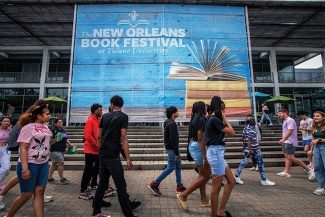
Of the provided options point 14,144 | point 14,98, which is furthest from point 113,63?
point 14,98

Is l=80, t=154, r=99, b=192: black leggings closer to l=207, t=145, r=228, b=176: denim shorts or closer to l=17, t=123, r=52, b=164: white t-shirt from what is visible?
l=17, t=123, r=52, b=164: white t-shirt

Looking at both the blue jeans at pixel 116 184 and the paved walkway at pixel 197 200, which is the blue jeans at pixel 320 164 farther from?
the blue jeans at pixel 116 184

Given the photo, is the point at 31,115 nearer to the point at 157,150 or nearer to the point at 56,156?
the point at 56,156

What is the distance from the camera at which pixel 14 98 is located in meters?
19.0

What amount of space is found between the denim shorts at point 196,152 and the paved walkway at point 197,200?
2.58ft

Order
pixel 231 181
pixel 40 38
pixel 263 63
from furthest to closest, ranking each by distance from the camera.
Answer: pixel 263 63, pixel 40 38, pixel 231 181

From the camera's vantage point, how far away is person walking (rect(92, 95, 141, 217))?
2.91 metres

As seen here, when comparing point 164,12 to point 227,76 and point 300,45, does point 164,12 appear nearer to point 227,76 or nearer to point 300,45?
point 227,76

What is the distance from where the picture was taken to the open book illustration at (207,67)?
11180mm

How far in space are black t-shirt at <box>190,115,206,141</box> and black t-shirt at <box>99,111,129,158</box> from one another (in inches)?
49.1

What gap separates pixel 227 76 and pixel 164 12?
5.17 metres

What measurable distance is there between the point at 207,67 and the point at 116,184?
31.5 ft

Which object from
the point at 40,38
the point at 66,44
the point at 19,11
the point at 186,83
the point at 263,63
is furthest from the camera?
the point at 263,63

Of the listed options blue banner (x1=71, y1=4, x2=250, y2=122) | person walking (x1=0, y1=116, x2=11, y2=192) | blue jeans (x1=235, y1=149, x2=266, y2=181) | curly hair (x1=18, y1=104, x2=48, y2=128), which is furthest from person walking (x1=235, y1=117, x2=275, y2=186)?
blue banner (x1=71, y1=4, x2=250, y2=122)
